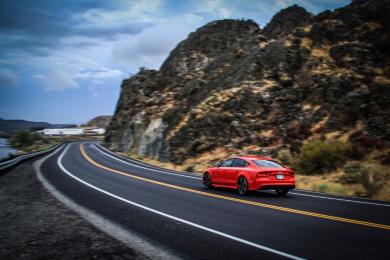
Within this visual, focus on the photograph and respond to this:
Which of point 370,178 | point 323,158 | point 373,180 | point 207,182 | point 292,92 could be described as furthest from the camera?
point 292,92

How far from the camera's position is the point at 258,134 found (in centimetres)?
3164

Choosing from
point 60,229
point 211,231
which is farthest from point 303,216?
point 60,229

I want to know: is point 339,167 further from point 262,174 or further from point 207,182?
point 262,174

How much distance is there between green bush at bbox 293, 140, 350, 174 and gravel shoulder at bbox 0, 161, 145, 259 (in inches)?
574

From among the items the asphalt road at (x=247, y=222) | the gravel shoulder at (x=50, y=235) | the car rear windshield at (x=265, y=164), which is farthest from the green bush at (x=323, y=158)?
the gravel shoulder at (x=50, y=235)

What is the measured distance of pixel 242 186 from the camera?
14031 millimetres

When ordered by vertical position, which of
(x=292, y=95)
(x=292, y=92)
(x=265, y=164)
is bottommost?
(x=265, y=164)

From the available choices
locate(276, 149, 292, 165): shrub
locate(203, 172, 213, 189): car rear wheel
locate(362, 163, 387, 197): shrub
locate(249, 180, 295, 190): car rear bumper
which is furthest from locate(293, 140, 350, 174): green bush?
locate(249, 180, 295, 190): car rear bumper

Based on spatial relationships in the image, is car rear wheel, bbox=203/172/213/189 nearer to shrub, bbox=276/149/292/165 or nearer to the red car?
the red car

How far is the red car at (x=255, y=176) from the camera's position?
13.5 m

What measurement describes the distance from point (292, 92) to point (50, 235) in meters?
28.8

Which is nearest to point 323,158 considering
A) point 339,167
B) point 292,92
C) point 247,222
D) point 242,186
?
point 339,167

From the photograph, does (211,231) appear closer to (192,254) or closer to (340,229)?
(192,254)

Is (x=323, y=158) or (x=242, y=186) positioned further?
(x=323, y=158)
